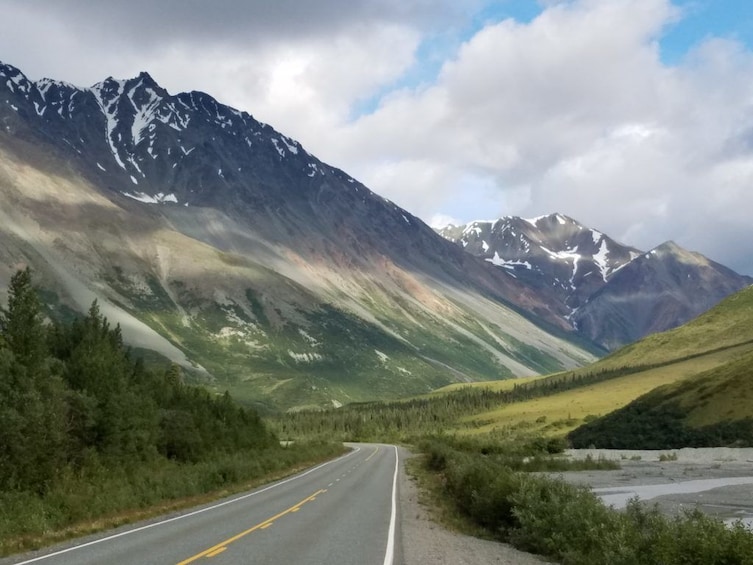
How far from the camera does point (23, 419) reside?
2809 centimetres

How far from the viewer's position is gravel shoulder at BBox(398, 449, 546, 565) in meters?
17.6

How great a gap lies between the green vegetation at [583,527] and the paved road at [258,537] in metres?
3.89

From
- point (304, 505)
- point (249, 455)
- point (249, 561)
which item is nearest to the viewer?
point (249, 561)

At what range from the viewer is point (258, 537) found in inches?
797

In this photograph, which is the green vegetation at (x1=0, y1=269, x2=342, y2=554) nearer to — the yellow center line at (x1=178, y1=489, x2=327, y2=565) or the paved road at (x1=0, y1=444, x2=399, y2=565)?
the paved road at (x1=0, y1=444, x2=399, y2=565)

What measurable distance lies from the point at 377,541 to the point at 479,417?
16952cm

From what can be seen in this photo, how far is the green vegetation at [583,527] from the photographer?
41.4ft

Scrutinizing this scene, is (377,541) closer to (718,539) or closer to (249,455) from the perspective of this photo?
(718,539)

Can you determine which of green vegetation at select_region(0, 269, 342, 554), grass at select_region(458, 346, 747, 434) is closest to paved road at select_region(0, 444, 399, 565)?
green vegetation at select_region(0, 269, 342, 554)

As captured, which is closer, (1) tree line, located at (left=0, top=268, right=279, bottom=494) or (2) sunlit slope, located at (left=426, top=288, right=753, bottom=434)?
(1) tree line, located at (left=0, top=268, right=279, bottom=494)

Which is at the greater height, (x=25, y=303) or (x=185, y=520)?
(x=25, y=303)

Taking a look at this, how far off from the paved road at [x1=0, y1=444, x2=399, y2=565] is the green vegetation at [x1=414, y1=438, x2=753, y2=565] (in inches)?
153

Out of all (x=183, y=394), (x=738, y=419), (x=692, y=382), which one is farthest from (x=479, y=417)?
(x=183, y=394)

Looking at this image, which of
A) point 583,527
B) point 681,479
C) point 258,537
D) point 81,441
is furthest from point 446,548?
point 681,479
